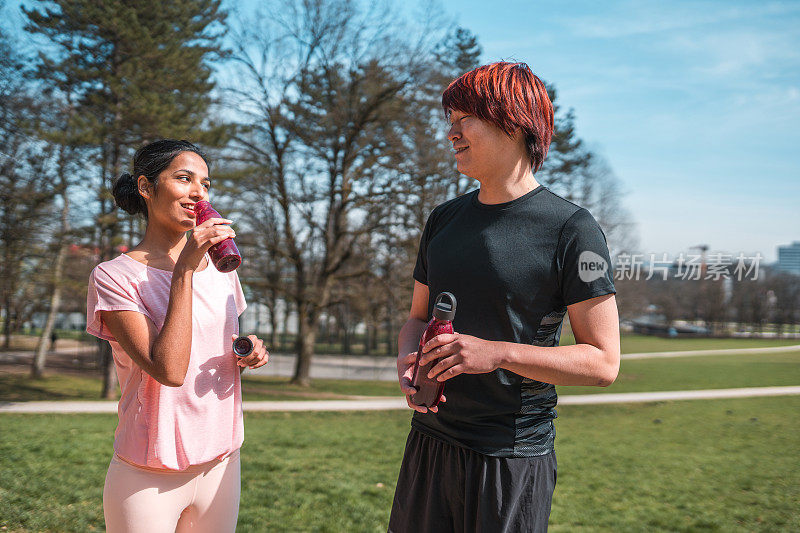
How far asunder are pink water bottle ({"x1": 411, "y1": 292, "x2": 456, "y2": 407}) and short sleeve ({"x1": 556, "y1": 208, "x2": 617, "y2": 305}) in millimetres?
344

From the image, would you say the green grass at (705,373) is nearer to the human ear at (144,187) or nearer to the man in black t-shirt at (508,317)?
the man in black t-shirt at (508,317)

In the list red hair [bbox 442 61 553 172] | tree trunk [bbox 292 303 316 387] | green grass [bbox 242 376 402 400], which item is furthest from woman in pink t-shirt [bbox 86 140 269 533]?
tree trunk [bbox 292 303 316 387]

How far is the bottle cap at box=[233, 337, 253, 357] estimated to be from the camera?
212 cm

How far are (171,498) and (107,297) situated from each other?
2.28 ft

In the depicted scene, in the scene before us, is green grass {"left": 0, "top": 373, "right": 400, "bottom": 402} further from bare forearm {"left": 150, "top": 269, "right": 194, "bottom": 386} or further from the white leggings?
bare forearm {"left": 150, "top": 269, "right": 194, "bottom": 386}

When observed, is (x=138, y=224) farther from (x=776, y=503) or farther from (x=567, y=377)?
(x=567, y=377)

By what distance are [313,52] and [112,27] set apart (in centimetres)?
650

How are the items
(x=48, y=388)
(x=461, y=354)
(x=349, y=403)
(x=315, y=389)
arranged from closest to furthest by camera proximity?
(x=461, y=354) < (x=349, y=403) < (x=48, y=388) < (x=315, y=389)

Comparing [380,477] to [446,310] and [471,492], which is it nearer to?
[471,492]

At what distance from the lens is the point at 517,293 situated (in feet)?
5.87

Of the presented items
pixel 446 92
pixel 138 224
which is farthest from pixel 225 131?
pixel 446 92

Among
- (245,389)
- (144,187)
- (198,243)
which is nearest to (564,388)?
(245,389)

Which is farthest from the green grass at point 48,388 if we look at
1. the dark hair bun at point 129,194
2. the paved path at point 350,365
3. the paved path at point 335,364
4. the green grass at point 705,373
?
the dark hair bun at point 129,194

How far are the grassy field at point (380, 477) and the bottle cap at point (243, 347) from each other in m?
3.54
